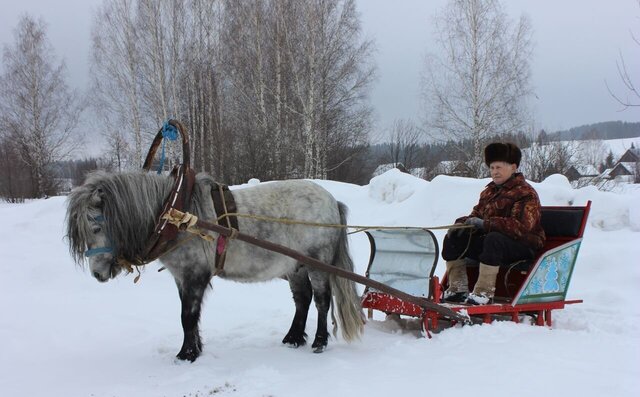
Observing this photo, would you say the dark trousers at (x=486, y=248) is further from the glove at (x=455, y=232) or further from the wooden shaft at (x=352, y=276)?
the wooden shaft at (x=352, y=276)

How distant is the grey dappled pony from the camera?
3.14m

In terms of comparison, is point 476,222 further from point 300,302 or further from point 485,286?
point 300,302

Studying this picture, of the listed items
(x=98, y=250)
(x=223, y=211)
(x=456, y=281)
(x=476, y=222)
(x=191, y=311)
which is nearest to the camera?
(x=98, y=250)

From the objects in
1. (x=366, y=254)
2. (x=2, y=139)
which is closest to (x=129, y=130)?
(x=2, y=139)

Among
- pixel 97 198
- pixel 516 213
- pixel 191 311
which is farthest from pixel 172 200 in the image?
pixel 516 213

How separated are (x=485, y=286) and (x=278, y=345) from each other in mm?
1812

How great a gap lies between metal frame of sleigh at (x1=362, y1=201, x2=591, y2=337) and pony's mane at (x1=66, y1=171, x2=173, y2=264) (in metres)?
1.82

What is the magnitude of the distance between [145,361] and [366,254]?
4658mm

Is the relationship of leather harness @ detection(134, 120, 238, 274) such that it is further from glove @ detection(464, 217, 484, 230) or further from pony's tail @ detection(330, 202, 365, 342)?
glove @ detection(464, 217, 484, 230)

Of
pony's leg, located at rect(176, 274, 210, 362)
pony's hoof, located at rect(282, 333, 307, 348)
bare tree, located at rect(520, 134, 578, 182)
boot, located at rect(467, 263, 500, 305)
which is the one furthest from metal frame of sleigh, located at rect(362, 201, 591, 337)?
bare tree, located at rect(520, 134, 578, 182)

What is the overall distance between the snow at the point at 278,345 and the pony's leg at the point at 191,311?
0.34ft

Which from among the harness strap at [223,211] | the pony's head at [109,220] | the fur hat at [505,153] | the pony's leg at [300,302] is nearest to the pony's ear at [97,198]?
the pony's head at [109,220]

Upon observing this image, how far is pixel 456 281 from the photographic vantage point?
4.20 m

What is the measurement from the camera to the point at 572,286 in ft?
19.0
